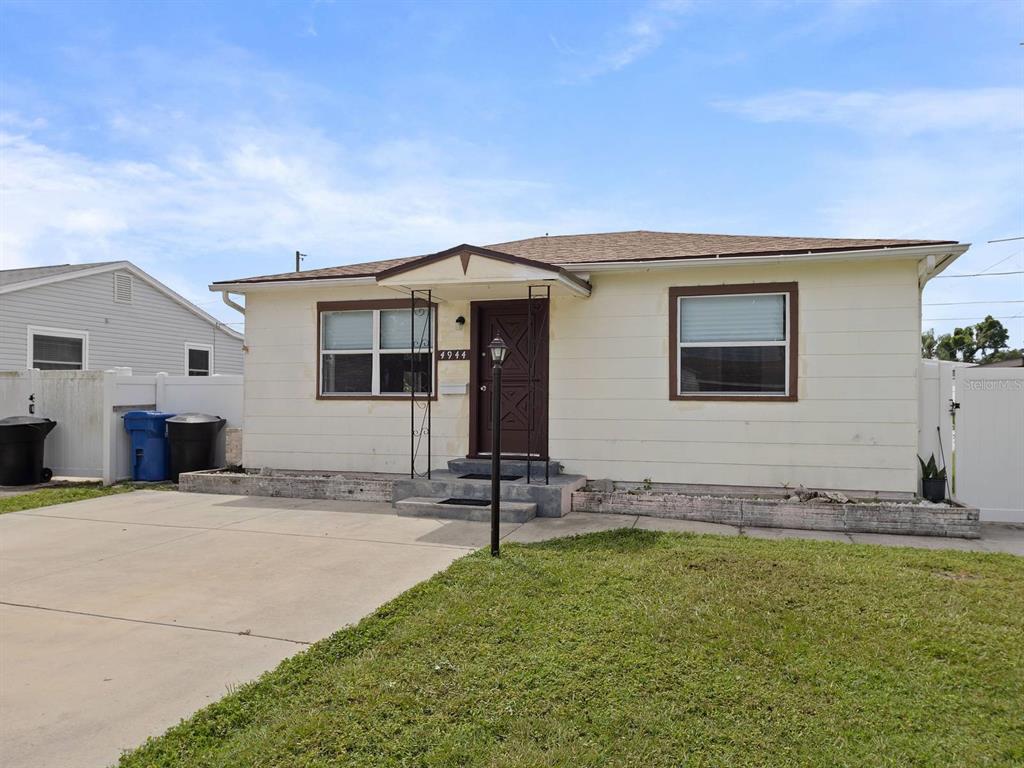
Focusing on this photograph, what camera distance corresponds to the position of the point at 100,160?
1313 cm

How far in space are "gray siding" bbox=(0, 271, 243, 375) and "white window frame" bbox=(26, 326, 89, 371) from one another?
3.3 inches

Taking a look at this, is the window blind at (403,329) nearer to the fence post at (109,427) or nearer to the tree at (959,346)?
the fence post at (109,427)

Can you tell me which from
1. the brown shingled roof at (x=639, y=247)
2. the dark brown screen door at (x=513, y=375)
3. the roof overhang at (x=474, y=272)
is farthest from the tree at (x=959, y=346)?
the roof overhang at (x=474, y=272)

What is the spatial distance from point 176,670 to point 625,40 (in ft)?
29.8

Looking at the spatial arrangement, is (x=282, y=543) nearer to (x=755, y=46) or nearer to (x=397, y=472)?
(x=397, y=472)

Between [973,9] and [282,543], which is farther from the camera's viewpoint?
[973,9]

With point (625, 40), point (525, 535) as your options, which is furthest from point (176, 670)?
point (625, 40)

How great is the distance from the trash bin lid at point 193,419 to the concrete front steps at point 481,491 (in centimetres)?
399

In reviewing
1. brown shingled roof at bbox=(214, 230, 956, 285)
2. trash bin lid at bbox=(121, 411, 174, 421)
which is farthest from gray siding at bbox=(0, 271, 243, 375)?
brown shingled roof at bbox=(214, 230, 956, 285)

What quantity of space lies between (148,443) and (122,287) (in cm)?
970

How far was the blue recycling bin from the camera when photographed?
394 inches

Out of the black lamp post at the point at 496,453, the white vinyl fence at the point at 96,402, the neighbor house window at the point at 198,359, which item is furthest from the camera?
the neighbor house window at the point at 198,359

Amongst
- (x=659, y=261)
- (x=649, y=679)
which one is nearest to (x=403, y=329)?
(x=659, y=261)

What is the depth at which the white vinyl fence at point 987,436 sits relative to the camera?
714cm
